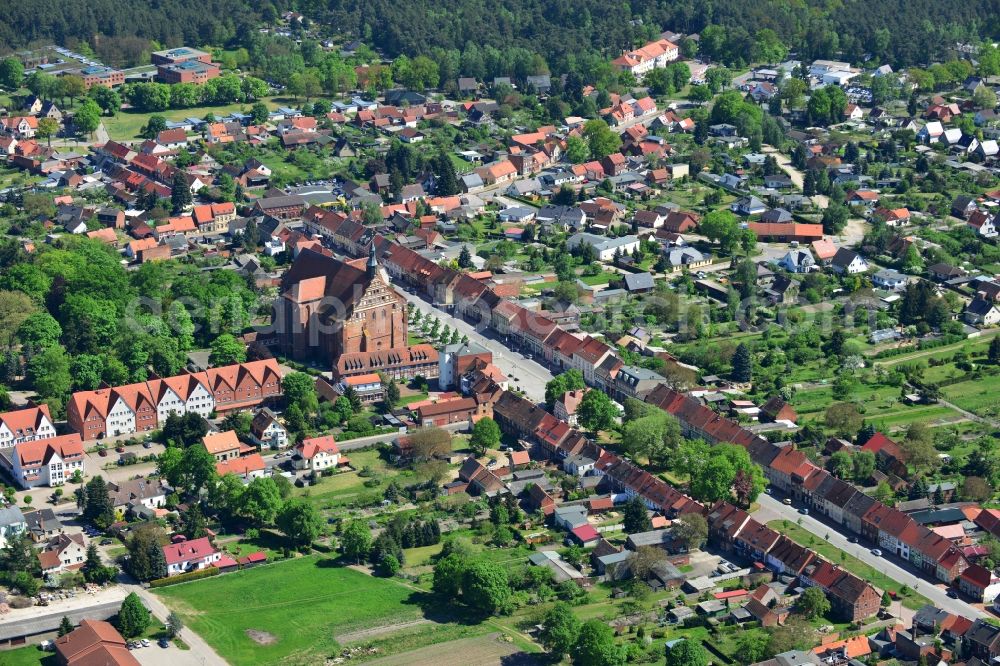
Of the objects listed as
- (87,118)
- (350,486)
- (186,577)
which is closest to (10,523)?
(186,577)

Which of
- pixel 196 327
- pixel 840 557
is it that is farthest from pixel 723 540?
pixel 196 327

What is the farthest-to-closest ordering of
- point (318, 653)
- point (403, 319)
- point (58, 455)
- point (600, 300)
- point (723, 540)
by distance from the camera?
point (600, 300) < point (403, 319) < point (58, 455) < point (723, 540) < point (318, 653)

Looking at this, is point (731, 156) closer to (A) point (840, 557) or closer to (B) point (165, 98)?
(B) point (165, 98)

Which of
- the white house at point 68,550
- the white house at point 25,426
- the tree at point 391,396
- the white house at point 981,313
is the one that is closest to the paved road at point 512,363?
the tree at point 391,396

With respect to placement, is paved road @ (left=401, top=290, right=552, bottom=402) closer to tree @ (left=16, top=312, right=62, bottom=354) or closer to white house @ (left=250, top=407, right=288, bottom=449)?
white house @ (left=250, top=407, right=288, bottom=449)

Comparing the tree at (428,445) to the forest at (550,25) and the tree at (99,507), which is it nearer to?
the tree at (99,507)

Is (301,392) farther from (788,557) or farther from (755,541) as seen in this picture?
(788,557)

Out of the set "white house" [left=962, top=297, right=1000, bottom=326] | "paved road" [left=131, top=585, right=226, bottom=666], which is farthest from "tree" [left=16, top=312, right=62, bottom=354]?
"white house" [left=962, top=297, right=1000, bottom=326]
